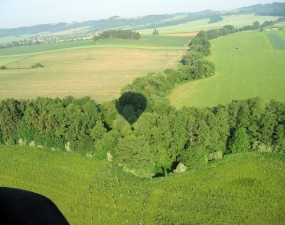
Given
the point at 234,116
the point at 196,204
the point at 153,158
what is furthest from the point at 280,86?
the point at 196,204

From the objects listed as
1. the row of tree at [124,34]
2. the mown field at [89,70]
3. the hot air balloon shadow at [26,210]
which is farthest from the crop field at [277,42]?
the hot air balloon shadow at [26,210]

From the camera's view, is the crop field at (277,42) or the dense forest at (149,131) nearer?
the dense forest at (149,131)

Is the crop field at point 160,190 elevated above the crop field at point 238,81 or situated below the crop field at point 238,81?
below

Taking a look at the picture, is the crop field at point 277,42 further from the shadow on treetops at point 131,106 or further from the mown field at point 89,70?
the shadow on treetops at point 131,106

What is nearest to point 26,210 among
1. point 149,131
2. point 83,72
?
point 149,131

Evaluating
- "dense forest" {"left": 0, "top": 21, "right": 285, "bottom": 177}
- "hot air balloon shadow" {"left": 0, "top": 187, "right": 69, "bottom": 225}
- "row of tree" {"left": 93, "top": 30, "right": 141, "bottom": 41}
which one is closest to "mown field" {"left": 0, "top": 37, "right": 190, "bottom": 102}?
"row of tree" {"left": 93, "top": 30, "right": 141, "bottom": 41}

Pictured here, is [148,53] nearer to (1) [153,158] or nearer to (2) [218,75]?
(2) [218,75]
